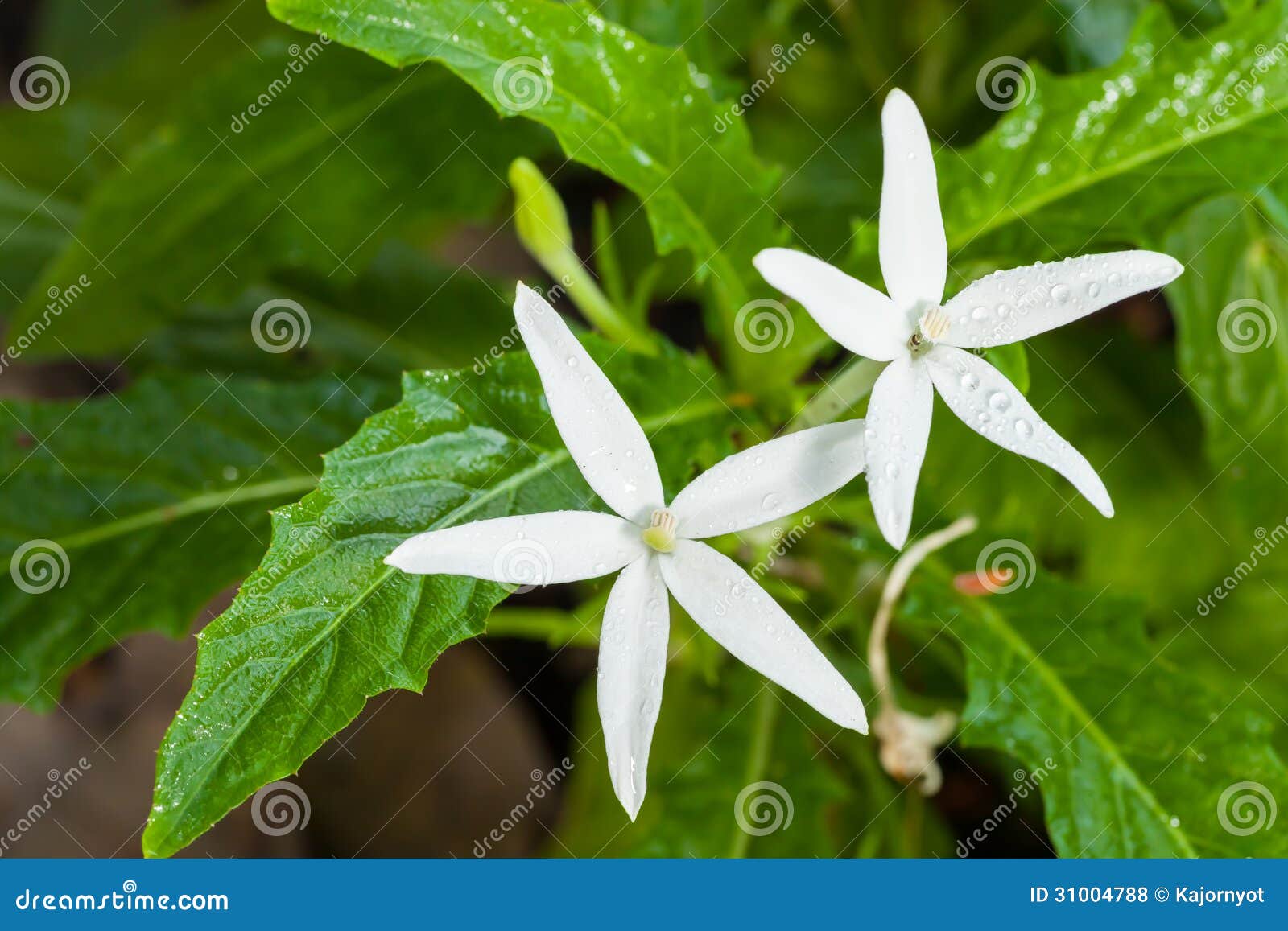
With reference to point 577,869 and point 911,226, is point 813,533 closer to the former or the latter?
point 577,869

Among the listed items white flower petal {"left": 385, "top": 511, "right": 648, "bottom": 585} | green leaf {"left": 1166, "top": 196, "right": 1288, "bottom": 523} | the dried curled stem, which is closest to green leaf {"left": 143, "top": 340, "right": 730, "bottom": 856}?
white flower petal {"left": 385, "top": 511, "right": 648, "bottom": 585}

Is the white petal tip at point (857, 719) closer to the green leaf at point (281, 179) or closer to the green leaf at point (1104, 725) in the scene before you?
the green leaf at point (1104, 725)

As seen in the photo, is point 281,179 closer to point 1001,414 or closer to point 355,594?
point 355,594

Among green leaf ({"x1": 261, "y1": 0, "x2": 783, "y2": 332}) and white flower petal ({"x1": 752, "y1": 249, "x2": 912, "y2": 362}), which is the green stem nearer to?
green leaf ({"x1": 261, "y1": 0, "x2": 783, "y2": 332})

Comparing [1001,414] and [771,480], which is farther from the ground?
[1001,414]

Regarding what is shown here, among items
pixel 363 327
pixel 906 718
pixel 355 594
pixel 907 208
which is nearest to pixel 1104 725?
pixel 906 718

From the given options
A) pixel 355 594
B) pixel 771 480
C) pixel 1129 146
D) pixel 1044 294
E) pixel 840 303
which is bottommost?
pixel 355 594

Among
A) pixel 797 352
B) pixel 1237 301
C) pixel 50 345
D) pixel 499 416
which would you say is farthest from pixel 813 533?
pixel 50 345
